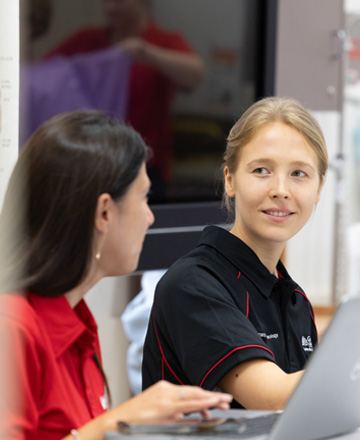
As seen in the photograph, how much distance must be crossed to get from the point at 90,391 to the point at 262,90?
2152mm

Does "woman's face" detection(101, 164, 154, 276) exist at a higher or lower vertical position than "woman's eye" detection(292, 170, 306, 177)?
lower

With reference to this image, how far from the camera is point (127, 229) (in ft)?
3.94

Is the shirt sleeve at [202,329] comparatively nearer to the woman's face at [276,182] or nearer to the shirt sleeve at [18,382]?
the woman's face at [276,182]

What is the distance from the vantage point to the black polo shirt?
1.39 metres

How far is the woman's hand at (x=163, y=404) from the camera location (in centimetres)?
106

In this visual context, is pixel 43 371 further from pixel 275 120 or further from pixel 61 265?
pixel 275 120

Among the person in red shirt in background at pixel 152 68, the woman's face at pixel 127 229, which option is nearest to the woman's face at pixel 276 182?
the woman's face at pixel 127 229

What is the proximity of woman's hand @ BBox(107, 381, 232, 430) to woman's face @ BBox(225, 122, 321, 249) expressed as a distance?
0.58 m

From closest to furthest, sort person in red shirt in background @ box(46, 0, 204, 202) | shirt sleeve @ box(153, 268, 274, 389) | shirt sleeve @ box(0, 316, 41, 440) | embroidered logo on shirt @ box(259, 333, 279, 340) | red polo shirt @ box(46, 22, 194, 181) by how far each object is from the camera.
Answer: shirt sleeve @ box(0, 316, 41, 440)
shirt sleeve @ box(153, 268, 274, 389)
embroidered logo on shirt @ box(259, 333, 279, 340)
person in red shirt in background @ box(46, 0, 204, 202)
red polo shirt @ box(46, 22, 194, 181)

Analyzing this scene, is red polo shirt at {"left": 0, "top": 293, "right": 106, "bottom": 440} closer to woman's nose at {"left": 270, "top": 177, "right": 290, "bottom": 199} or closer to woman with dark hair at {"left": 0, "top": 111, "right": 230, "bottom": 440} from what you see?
woman with dark hair at {"left": 0, "top": 111, "right": 230, "bottom": 440}

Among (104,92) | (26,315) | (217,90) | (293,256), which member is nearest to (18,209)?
(26,315)

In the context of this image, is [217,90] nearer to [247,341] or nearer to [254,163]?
[254,163]

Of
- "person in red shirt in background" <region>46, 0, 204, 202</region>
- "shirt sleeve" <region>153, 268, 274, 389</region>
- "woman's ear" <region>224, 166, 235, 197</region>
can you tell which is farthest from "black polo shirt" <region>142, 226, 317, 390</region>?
"person in red shirt in background" <region>46, 0, 204, 202</region>

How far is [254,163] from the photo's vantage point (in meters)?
1.60
